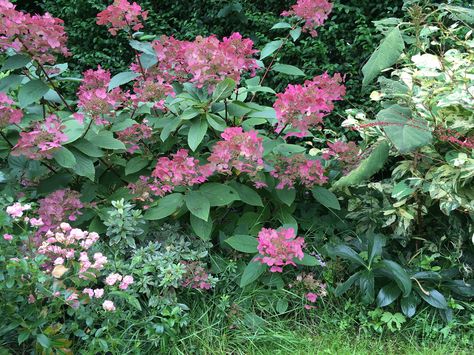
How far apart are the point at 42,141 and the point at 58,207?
318mm

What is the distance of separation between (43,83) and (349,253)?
1.68 meters

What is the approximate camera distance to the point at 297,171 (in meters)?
2.44

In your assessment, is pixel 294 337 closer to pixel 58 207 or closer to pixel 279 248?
pixel 279 248

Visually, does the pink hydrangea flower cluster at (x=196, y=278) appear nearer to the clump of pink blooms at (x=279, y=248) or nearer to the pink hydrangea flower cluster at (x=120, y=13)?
the clump of pink blooms at (x=279, y=248)

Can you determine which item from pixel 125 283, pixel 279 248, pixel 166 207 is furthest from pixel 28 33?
pixel 279 248

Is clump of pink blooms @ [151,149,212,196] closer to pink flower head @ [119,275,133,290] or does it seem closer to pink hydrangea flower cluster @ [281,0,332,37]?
pink flower head @ [119,275,133,290]

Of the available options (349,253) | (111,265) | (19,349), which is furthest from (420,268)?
(19,349)

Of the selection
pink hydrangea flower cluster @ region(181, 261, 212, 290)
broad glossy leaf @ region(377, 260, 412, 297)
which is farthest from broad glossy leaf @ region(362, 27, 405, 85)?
pink hydrangea flower cluster @ region(181, 261, 212, 290)

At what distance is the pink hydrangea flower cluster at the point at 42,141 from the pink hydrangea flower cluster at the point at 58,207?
0.69ft

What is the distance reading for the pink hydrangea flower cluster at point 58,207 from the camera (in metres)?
2.26

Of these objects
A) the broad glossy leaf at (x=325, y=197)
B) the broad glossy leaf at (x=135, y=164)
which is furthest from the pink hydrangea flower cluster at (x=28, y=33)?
the broad glossy leaf at (x=325, y=197)

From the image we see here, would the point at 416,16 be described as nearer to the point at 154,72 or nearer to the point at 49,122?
the point at 154,72

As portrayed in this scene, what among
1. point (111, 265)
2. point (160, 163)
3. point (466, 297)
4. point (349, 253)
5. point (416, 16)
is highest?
point (416, 16)

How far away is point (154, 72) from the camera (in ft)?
8.64
